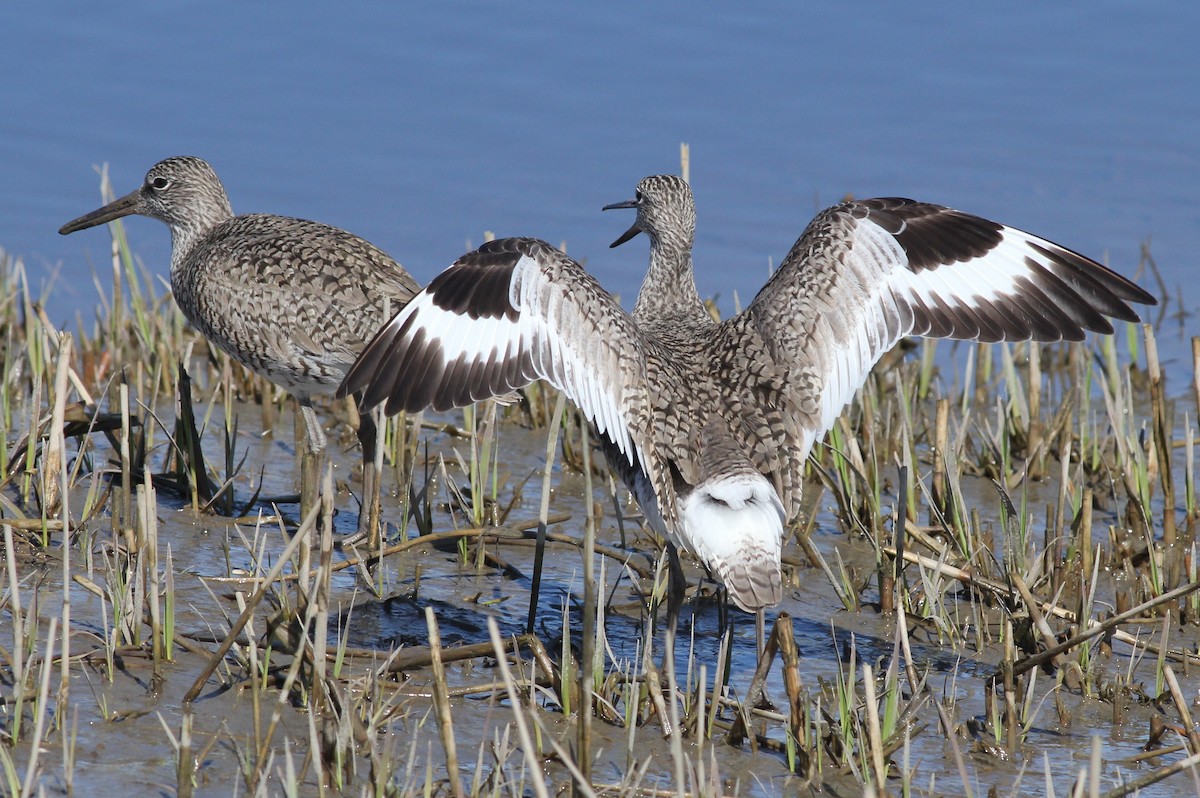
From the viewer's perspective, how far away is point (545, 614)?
5.33 m

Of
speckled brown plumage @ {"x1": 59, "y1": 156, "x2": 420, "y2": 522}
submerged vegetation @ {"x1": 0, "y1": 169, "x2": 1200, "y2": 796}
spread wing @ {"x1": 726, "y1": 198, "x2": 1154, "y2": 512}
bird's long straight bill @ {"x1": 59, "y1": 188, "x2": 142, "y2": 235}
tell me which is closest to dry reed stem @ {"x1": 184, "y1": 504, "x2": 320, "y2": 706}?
submerged vegetation @ {"x1": 0, "y1": 169, "x2": 1200, "y2": 796}

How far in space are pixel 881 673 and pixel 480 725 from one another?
55.1 inches

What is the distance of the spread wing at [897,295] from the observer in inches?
199

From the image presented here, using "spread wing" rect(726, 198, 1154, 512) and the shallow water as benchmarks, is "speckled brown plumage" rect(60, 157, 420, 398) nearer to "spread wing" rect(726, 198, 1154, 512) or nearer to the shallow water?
the shallow water

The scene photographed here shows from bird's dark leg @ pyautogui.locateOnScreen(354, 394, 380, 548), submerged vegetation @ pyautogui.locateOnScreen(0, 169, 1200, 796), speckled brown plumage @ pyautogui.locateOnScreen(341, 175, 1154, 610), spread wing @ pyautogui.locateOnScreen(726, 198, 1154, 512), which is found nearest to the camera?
submerged vegetation @ pyautogui.locateOnScreen(0, 169, 1200, 796)

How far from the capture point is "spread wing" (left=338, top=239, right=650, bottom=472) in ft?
15.5

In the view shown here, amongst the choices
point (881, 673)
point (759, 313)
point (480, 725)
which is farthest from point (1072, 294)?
point (480, 725)

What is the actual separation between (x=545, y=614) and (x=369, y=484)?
1.03 m

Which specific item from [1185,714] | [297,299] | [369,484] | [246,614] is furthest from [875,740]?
[297,299]

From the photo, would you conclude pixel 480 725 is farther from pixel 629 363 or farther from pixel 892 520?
pixel 892 520

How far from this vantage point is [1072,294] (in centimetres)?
529

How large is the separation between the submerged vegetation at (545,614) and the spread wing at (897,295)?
1.80ft

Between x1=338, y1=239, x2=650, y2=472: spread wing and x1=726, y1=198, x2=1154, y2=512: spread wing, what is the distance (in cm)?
49

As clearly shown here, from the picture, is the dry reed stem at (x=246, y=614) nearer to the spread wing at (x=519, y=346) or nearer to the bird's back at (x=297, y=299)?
the spread wing at (x=519, y=346)
